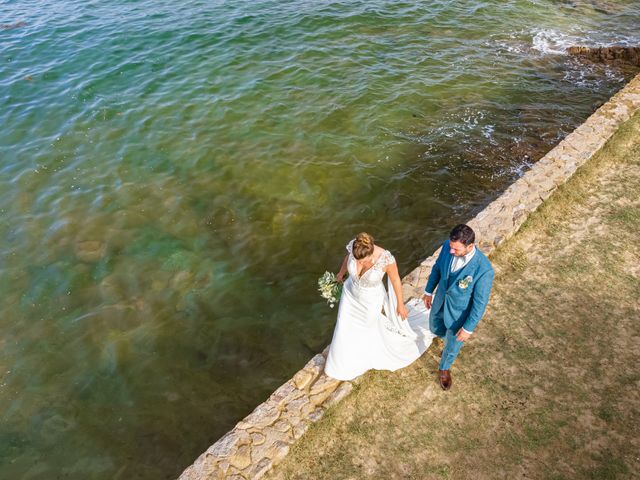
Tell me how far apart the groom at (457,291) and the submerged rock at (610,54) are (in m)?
17.3

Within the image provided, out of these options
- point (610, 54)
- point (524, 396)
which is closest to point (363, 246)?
point (524, 396)

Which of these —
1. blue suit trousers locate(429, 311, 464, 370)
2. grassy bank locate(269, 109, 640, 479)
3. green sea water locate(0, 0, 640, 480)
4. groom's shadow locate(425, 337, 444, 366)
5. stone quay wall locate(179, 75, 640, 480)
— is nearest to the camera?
grassy bank locate(269, 109, 640, 479)

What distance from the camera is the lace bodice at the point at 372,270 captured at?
6.30 m

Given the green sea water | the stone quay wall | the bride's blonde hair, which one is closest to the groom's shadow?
the stone quay wall

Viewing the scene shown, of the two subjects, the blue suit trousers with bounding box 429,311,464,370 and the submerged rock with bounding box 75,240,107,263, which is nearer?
the blue suit trousers with bounding box 429,311,464,370

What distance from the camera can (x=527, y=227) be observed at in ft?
32.0

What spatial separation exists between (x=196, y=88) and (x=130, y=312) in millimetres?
10559

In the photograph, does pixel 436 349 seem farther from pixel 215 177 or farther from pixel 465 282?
pixel 215 177

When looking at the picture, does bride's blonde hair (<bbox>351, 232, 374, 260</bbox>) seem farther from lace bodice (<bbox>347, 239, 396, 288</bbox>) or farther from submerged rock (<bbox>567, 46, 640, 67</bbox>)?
submerged rock (<bbox>567, 46, 640, 67</bbox>)

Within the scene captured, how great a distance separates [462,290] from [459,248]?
0.73 metres

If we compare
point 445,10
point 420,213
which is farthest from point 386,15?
point 420,213

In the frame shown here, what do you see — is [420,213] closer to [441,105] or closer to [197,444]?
[441,105]

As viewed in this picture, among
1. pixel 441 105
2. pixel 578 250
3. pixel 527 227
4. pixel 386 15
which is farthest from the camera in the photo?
pixel 386 15

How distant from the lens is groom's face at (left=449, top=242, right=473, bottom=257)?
573 centimetres
